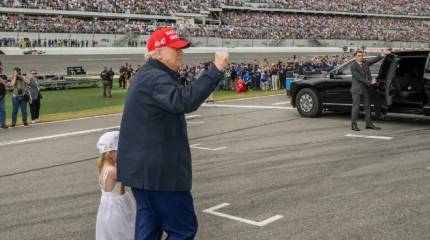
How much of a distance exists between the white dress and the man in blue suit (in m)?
0.64

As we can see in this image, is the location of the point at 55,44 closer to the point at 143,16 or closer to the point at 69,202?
the point at 143,16

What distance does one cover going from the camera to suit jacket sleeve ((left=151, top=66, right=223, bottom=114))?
278cm

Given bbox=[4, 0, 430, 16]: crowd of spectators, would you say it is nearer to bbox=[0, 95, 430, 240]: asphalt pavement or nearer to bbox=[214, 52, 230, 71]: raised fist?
bbox=[0, 95, 430, 240]: asphalt pavement

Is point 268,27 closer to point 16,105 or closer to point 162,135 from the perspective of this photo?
point 16,105

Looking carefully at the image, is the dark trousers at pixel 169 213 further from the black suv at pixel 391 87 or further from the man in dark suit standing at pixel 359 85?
the black suv at pixel 391 87

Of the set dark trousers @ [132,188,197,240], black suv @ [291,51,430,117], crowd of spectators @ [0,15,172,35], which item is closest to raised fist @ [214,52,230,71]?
dark trousers @ [132,188,197,240]

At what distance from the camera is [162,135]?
2875mm

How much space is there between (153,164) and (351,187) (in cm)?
389

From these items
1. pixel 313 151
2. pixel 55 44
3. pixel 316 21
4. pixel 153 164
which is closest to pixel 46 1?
pixel 55 44

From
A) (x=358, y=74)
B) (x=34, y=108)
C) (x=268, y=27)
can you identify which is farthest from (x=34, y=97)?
(x=268, y=27)

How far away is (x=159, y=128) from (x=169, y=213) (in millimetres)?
512

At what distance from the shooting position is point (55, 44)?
148 feet

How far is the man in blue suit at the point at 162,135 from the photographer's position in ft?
9.24

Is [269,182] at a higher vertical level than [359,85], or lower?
lower
